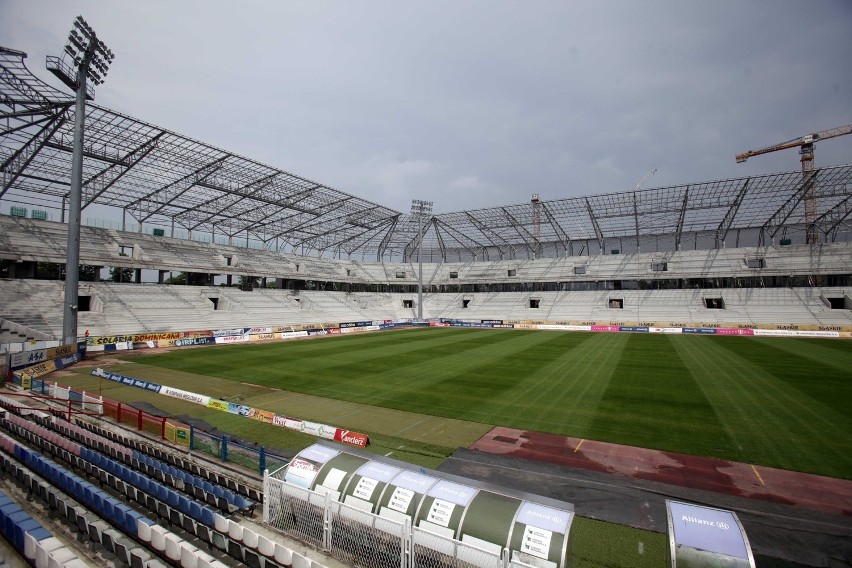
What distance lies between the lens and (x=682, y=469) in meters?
11.1

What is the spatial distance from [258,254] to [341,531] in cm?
6482

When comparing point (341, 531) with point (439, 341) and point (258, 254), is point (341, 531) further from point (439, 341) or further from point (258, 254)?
point (258, 254)

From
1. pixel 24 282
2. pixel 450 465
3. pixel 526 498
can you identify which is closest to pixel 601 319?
pixel 450 465

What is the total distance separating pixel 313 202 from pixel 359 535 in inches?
1873

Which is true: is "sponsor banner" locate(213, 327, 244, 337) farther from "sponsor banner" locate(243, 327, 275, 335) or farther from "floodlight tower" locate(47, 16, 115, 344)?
"floodlight tower" locate(47, 16, 115, 344)

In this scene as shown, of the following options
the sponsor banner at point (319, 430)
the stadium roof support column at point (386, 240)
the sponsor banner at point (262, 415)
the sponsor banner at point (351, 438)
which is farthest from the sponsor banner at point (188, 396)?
the stadium roof support column at point (386, 240)

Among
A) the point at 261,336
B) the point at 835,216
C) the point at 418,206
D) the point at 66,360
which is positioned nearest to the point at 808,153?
the point at 835,216

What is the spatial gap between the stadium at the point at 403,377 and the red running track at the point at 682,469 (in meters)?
0.09

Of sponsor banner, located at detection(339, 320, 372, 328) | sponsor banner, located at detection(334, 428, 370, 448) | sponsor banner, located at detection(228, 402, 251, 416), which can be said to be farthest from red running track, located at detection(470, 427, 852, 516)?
sponsor banner, located at detection(339, 320, 372, 328)

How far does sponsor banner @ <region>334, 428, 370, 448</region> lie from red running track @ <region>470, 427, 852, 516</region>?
11.5 ft

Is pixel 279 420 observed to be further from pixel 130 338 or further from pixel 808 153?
pixel 808 153

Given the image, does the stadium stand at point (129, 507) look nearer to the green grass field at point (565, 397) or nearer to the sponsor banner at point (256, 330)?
the green grass field at point (565, 397)

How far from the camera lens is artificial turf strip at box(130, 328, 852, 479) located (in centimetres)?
1344

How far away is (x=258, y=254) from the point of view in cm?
6581
